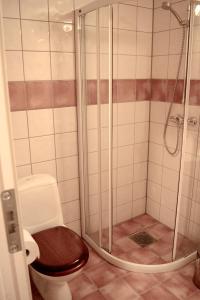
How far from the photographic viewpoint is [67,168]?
2.16 meters

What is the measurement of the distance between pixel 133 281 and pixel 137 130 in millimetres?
1248

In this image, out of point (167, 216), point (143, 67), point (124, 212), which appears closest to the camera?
point (143, 67)

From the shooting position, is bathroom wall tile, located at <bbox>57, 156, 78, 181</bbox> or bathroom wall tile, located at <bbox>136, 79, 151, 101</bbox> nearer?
bathroom wall tile, located at <bbox>57, 156, 78, 181</bbox>

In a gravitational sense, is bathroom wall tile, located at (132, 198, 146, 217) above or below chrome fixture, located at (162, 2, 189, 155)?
below

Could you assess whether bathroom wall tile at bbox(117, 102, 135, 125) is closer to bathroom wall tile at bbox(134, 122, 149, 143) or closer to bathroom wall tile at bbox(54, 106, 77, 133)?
bathroom wall tile at bbox(134, 122, 149, 143)

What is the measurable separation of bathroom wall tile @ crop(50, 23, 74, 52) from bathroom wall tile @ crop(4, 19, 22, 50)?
24cm

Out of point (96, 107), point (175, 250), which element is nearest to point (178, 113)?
point (96, 107)

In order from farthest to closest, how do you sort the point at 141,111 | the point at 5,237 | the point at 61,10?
the point at 141,111, the point at 61,10, the point at 5,237

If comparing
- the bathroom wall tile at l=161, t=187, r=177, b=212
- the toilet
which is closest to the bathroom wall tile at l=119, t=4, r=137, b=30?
the toilet

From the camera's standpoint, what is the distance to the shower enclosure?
1910 mm

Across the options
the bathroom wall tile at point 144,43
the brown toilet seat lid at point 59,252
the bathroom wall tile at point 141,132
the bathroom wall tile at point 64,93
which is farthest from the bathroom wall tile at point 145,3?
the brown toilet seat lid at point 59,252

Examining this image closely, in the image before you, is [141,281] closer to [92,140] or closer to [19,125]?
[92,140]

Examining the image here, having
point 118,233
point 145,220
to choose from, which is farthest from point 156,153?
point 118,233

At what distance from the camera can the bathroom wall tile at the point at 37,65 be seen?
5.82 feet
